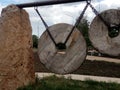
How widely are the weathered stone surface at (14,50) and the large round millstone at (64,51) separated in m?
0.45

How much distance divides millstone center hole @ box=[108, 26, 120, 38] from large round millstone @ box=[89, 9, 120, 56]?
29mm

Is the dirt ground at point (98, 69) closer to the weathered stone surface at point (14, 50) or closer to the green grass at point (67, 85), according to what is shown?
the green grass at point (67, 85)

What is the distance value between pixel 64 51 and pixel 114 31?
5.54 feet

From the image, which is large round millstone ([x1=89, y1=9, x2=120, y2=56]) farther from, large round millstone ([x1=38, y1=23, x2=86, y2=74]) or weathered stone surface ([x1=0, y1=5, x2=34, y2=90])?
weathered stone surface ([x1=0, y1=5, x2=34, y2=90])

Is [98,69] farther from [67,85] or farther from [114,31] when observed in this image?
[114,31]

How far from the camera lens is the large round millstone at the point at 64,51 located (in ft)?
36.9

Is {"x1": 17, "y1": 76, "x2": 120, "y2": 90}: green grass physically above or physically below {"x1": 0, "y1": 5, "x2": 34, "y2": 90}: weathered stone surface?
below

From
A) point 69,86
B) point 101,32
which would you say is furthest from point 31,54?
point 101,32

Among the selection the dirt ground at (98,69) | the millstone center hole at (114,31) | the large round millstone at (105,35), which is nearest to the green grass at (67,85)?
the large round millstone at (105,35)

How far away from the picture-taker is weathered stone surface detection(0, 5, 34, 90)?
473 inches

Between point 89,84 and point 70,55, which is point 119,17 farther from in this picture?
point 89,84

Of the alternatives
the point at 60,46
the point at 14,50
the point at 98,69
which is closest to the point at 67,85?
the point at 60,46

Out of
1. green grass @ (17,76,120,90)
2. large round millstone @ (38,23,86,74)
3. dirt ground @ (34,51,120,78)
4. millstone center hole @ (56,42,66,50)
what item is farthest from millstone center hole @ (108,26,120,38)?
dirt ground @ (34,51,120,78)

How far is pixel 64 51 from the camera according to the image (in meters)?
11.9
